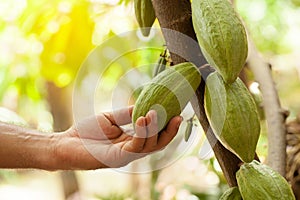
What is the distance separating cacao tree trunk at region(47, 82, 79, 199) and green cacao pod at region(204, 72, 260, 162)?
1312 mm

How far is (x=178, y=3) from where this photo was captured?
0.71m

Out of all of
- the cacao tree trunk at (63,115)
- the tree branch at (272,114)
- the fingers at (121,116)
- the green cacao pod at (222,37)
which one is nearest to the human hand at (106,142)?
the fingers at (121,116)

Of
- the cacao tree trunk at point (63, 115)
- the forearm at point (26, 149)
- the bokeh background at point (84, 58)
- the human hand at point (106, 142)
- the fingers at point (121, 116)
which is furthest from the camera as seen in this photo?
the cacao tree trunk at point (63, 115)

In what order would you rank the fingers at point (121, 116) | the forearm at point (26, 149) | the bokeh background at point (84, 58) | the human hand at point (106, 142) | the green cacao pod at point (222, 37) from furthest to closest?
1. the bokeh background at point (84, 58)
2. the forearm at point (26, 149)
3. the fingers at point (121, 116)
4. the human hand at point (106, 142)
5. the green cacao pod at point (222, 37)

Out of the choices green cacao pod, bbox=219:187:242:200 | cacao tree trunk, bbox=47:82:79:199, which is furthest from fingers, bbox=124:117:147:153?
cacao tree trunk, bbox=47:82:79:199

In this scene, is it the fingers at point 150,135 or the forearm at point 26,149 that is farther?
the forearm at point 26,149

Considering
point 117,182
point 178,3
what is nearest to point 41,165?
point 178,3

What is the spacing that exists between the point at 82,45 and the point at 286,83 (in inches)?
30.1

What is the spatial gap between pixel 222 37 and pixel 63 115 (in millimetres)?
1489

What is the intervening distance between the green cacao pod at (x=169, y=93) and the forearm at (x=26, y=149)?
0.36 m

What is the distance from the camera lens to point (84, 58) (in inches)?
72.4

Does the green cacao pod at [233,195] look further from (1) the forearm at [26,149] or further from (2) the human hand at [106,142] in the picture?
(1) the forearm at [26,149]

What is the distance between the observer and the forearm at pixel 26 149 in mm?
999

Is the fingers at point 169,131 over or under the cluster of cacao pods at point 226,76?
under
